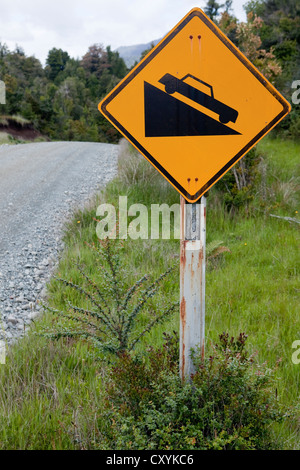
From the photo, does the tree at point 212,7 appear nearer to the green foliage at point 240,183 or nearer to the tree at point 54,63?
the green foliage at point 240,183

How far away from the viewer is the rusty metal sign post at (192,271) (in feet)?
6.34

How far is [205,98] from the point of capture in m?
1.82

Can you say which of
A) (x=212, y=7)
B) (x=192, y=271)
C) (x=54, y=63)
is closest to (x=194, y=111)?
(x=192, y=271)

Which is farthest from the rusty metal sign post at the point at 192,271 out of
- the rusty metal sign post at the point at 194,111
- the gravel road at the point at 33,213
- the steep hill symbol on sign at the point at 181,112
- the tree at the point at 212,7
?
the tree at the point at 212,7

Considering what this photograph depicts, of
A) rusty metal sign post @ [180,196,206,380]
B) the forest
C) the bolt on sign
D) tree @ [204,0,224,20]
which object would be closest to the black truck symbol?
the bolt on sign

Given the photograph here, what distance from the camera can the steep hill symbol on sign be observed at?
1821mm

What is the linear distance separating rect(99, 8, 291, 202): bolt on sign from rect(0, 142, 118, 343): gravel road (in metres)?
1.87

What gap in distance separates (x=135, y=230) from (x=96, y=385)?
297 cm

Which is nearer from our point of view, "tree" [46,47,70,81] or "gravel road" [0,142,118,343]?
"gravel road" [0,142,118,343]

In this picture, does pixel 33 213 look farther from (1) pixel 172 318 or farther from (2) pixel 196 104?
(2) pixel 196 104

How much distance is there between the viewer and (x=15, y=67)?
44469 millimetres

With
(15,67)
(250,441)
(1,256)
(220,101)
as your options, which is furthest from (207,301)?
(15,67)

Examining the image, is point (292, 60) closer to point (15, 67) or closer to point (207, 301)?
point (207, 301)

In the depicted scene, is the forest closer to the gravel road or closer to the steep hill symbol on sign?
the gravel road
